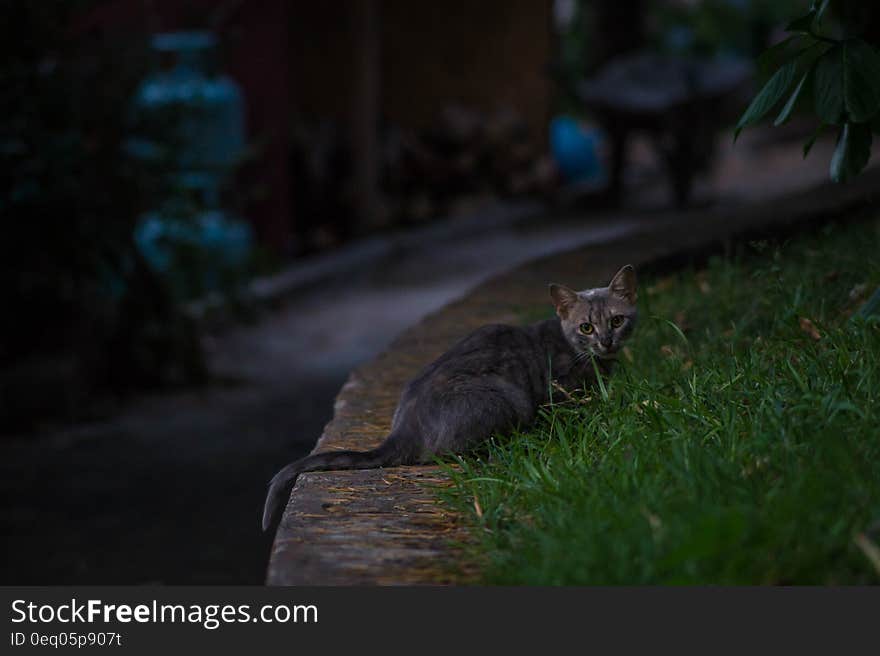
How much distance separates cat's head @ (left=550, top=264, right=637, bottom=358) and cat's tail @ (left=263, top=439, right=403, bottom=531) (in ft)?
2.25

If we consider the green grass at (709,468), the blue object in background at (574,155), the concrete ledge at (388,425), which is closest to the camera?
the green grass at (709,468)

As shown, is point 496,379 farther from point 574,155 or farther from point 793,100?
point 574,155

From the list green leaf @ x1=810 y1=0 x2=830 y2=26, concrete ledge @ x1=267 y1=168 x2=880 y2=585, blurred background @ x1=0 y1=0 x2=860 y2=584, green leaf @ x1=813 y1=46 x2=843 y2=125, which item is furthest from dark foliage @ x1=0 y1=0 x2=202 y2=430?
green leaf @ x1=813 y1=46 x2=843 y2=125

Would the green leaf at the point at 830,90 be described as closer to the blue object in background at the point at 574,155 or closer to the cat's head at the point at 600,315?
the cat's head at the point at 600,315

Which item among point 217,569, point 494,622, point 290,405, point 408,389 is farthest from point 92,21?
point 494,622

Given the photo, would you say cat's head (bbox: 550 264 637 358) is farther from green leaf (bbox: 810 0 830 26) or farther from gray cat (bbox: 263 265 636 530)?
green leaf (bbox: 810 0 830 26)

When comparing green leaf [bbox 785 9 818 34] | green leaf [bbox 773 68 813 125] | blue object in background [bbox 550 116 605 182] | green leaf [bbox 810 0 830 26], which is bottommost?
blue object in background [bbox 550 116 605 182]

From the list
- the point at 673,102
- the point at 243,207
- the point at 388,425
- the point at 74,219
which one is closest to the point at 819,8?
the point at 388,425

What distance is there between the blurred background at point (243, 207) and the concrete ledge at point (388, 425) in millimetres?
1397

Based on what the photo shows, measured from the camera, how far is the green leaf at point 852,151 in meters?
3.44

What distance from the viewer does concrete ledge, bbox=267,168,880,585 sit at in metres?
2.63

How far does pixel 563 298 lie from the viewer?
147 inches

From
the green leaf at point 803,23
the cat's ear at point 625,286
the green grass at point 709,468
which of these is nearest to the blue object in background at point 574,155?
the green grass at point 709,468

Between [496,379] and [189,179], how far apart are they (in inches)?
241
